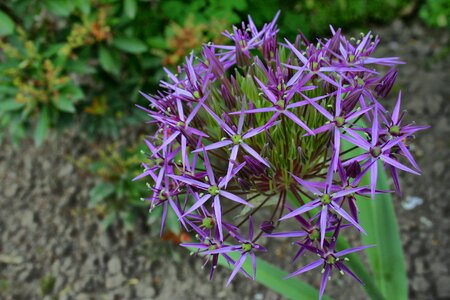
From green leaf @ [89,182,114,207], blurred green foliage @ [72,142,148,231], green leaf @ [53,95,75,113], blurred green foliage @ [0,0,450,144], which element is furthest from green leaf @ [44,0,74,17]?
green leaf @ [89,182,114,207]

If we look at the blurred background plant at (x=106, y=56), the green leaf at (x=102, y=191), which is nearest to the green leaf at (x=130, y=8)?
the blurred background plant at (x=106, y=56)

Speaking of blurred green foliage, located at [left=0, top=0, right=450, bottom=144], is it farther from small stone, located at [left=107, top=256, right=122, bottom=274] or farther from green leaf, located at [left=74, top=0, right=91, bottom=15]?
small stone, located at [left=107, top=256, right=122, bottom=274]

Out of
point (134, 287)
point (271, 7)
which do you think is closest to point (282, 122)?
point (271, 7)

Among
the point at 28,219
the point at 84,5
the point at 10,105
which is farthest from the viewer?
the point at 28,219

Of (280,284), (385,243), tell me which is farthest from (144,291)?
(385,243)

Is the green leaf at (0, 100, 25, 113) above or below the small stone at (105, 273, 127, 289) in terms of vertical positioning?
above

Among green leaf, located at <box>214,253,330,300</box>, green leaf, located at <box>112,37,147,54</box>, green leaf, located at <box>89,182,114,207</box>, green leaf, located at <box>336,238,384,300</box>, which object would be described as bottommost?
green leaf, located at <box>214,253,330,300</box>

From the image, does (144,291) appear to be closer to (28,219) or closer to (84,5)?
(28,219)
